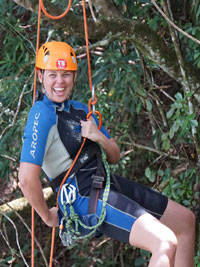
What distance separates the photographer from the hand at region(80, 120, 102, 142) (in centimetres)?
323

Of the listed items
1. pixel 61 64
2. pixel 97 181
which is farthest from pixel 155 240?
pixel 61 64

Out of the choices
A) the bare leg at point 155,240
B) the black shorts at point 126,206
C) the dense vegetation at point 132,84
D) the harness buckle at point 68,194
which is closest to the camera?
the bare leg at point 155,240

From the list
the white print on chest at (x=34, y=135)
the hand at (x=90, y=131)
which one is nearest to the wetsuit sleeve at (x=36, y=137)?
the white print on chest at (x=34, y=135)

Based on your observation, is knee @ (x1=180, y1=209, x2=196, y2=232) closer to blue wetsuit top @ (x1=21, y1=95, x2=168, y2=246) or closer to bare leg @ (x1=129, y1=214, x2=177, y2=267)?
blue wetsuit top @ (x1=21, y1=95, x2=168, y2=246)

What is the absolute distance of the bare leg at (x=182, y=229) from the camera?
3346 millimetres

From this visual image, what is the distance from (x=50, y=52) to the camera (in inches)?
130

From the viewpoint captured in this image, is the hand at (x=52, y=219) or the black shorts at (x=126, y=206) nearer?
the black shorts at (x=126, y=206)

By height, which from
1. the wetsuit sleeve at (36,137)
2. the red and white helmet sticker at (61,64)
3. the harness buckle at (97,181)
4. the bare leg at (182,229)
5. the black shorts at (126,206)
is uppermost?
the red and white helmet sticker at (61,64)

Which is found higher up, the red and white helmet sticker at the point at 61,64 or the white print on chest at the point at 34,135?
the red and white helmet sticker at the point at 61,64

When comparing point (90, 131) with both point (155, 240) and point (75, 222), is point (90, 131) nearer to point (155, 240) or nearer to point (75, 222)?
point (75, 222)

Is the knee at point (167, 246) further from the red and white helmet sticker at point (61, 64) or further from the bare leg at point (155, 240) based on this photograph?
the red and white helmet sticker at point (61, 64)

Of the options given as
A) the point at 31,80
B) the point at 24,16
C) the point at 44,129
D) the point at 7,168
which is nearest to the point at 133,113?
the point at 31,80

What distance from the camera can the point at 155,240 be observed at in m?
2.90

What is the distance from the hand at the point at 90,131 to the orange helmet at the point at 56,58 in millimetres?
304
